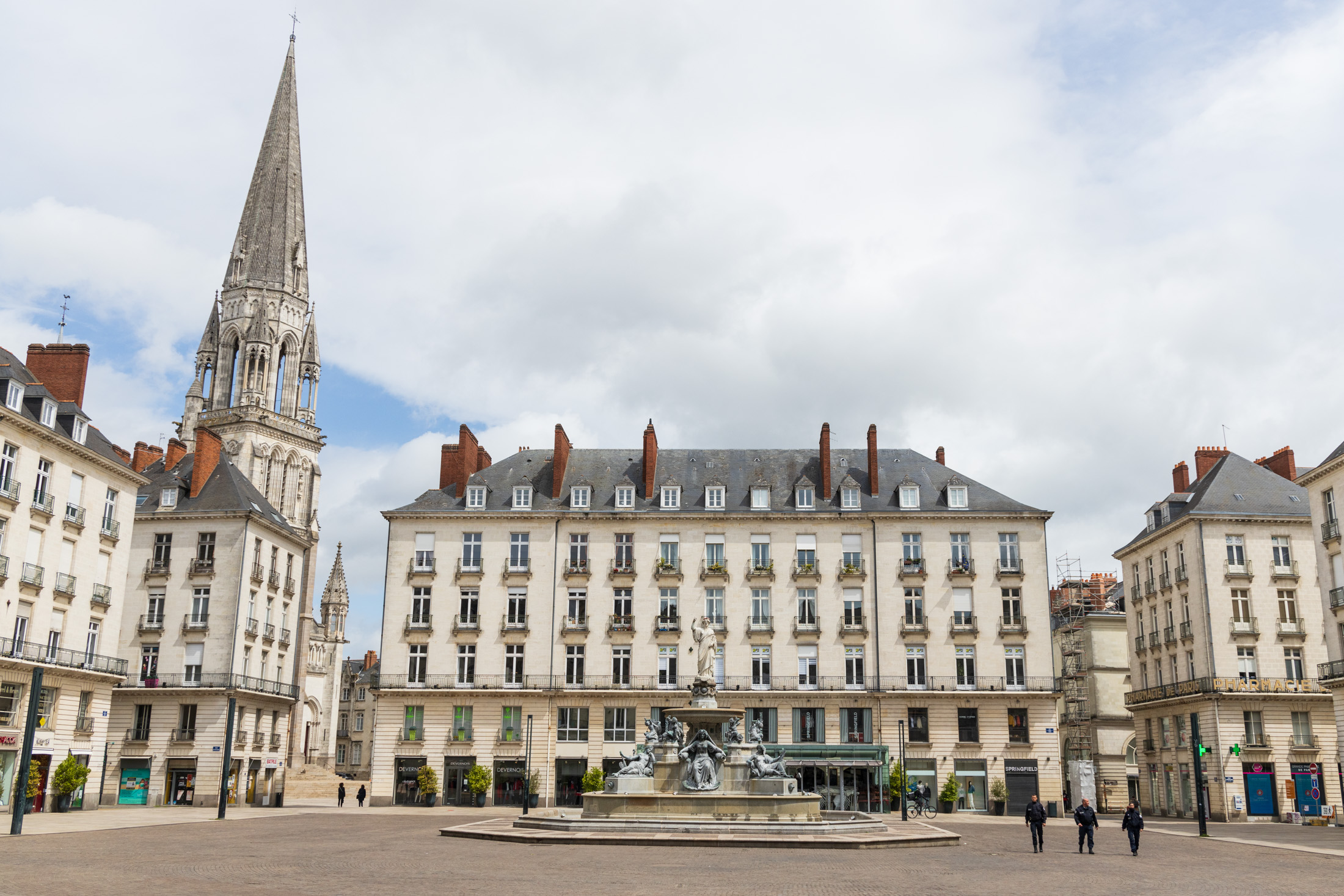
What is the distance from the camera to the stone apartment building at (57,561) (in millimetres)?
39969

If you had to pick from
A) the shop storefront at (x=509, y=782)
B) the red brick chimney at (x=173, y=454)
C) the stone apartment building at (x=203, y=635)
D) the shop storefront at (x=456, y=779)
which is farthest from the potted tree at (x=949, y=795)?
the red brick chimney at (x=173, y=454)

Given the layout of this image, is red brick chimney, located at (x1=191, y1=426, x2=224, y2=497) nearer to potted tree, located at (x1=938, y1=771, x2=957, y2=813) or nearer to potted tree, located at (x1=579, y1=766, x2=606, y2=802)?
potted tree, located at (x1=579, y1=766, x2=606, y2=802)

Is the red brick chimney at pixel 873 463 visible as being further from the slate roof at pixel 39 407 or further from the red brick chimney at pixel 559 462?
the slate roof at pixel 39 407

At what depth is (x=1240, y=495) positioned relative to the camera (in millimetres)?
56875

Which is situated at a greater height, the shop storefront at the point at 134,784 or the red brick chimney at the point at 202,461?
the red brick chimney at the point at 202,461

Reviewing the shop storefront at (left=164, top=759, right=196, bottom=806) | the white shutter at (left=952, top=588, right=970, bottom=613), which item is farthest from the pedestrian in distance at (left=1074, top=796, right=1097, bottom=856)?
the shop storefront at (left=164, top=759, right=196, bottom=806)

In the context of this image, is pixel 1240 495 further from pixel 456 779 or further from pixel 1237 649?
pixel 456 779

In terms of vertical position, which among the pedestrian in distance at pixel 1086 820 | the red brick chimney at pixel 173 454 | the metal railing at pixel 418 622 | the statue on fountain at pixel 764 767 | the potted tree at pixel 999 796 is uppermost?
the red brick chimney at pixel 173 454

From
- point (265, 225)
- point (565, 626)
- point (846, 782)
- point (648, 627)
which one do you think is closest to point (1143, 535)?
point (846, 782)

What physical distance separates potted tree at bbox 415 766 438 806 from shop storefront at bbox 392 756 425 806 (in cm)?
100

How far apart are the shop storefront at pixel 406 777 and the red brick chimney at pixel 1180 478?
4409 cm

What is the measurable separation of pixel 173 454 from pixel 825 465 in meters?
36.1

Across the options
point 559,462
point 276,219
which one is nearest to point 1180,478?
point 559,462

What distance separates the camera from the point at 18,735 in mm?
39844
